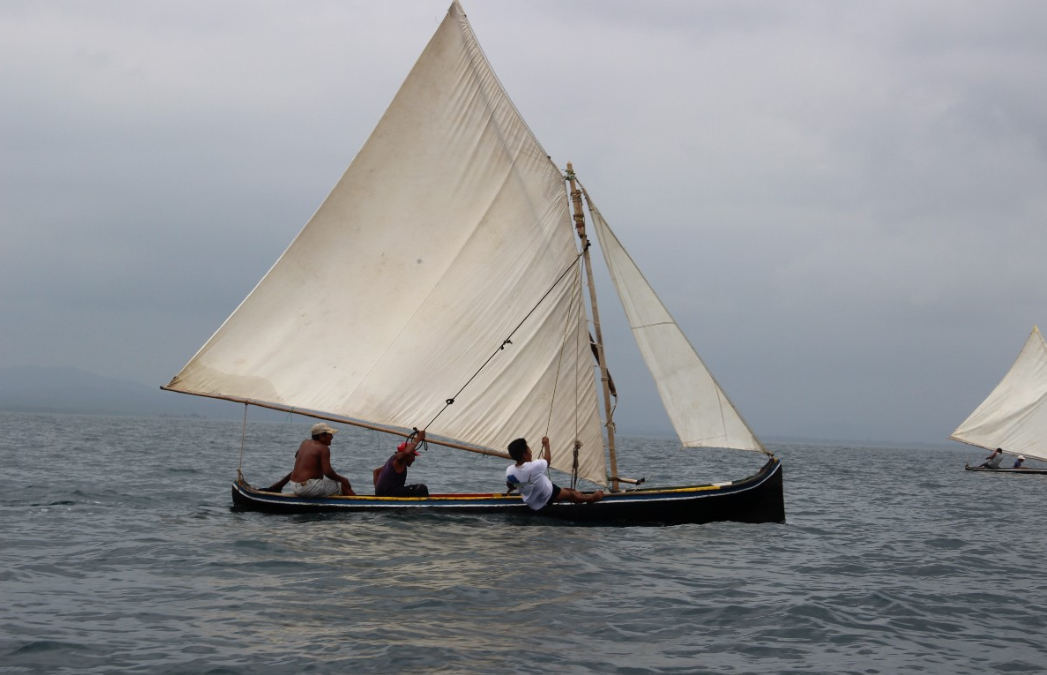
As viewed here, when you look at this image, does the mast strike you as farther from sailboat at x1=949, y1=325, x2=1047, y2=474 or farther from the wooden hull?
sailboat at x1=949, y1=325, x2=1047, y2=474

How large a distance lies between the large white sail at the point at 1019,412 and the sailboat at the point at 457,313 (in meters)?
42.9

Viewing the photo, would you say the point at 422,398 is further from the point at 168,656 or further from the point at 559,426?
the point at 168,656

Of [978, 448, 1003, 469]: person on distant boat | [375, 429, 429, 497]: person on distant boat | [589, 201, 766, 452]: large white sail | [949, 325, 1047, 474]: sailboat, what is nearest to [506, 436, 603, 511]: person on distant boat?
[375, 429, 429, 497]: person on distant boat

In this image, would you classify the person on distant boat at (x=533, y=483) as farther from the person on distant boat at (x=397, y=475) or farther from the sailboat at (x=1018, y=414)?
the sailboat at (x=1018, y=414)

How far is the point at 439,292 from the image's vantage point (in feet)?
66.2

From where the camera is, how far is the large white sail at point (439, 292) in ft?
65.0

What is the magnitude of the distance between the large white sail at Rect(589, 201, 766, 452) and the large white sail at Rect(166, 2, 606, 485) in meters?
1.17

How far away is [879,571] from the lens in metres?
16.7

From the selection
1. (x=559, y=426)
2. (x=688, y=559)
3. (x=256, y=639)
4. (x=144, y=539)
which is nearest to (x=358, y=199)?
(x=559, y=426)

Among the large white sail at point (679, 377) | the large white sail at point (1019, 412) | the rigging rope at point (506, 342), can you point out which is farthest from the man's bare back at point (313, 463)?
the large white sail at point (1019, 412)

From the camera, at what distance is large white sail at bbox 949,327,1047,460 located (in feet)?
183

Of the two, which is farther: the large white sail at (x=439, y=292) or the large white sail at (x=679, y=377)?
the large white sail at (x=439, y=292)

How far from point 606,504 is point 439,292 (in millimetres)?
5323

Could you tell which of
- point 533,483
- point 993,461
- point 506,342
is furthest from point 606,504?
point 993,461
